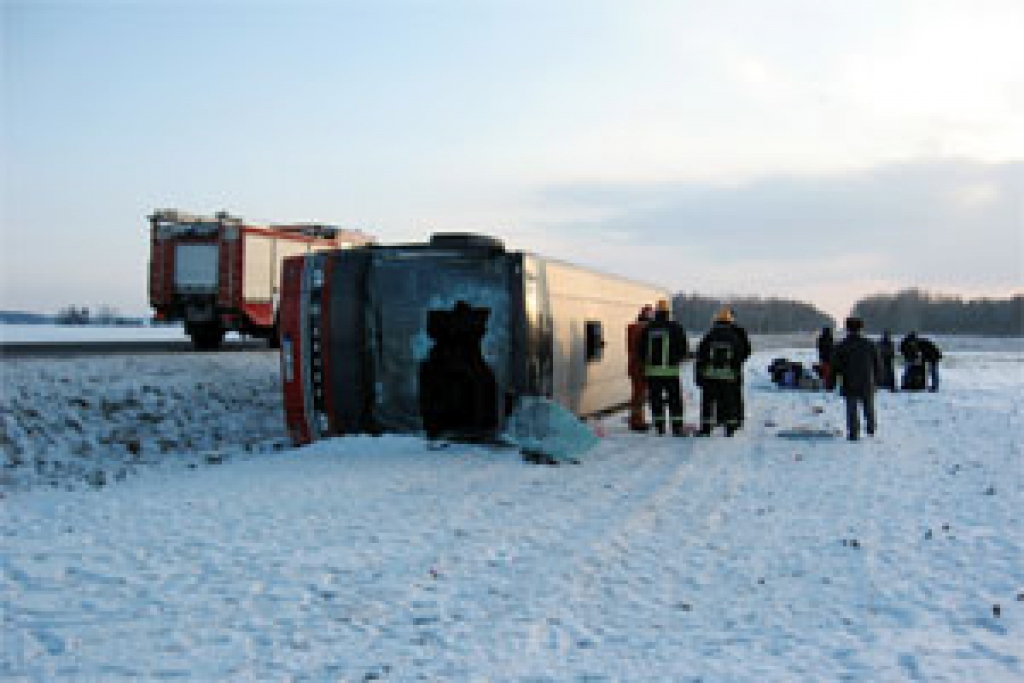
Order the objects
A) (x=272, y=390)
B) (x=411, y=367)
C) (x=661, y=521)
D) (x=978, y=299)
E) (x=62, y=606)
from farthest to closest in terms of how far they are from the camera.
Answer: (x=978, y=299)
(x=272, y=390)
(x=411, y=367)
(x=661, y=521)
(x=62, y=606)

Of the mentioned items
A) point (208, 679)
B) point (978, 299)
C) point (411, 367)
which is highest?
point (978, 299)

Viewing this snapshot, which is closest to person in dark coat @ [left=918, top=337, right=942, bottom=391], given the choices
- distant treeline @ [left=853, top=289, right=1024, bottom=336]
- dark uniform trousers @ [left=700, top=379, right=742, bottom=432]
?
dark uniform trousers @ [left=700, top=379, right=742, bottom=432]

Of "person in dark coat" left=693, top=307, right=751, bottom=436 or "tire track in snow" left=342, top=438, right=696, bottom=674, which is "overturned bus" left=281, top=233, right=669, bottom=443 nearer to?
"tire track in snow" left=342, top=438, right=696, bottom=674

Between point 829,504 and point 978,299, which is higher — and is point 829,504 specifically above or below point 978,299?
below

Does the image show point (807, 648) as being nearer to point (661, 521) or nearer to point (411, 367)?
point (661, 521)

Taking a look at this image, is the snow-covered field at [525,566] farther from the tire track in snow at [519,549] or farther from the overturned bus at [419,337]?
the overturned bus at [419,337]

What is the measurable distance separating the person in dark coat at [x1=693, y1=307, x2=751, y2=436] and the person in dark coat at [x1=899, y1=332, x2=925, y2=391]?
33.2 ft

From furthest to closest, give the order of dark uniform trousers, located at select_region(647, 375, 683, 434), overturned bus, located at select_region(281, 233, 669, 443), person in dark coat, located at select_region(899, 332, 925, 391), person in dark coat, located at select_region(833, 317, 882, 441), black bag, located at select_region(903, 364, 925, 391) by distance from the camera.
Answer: black bag, located at select_region(903, 364, 925, 391) < person in dark coat, located at select_region(899, 332, 925, 391) < dark uniform trousers, located at select_region(647, 375, 683, 434) < person in dark coat, located at select_region(833, 317, 882, 441) < overturned bus, located at select_region(281, 233, 669, 443)

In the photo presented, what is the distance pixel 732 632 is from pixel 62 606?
416 cm

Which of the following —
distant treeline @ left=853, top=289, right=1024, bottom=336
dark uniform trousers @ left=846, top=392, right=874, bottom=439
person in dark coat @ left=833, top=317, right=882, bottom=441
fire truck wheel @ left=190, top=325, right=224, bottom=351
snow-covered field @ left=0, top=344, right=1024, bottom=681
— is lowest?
snow-covered field @ left=0, top=344, right=1024, bottom=681

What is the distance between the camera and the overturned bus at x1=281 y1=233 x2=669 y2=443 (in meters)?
10.9

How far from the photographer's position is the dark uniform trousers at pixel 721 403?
12.8 m

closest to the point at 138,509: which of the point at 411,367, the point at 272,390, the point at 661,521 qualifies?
the point at 411,367

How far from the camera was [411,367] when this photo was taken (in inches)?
436
